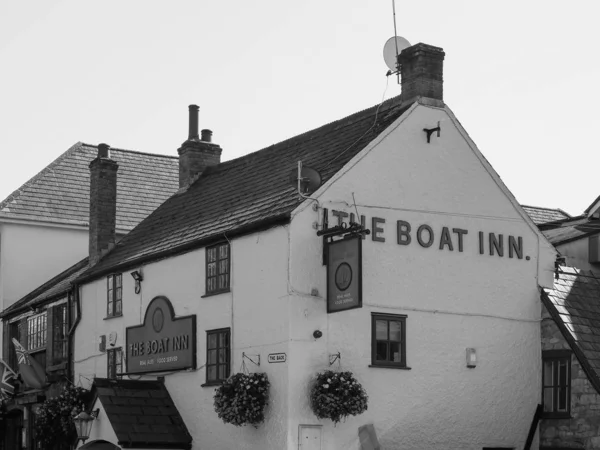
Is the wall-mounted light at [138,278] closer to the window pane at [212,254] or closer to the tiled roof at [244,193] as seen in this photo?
the tiled roof at [244,193]

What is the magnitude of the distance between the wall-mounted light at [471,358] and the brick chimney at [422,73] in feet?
17.3

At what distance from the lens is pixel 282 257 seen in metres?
22.9

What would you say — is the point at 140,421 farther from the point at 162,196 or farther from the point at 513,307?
the point at 162,196

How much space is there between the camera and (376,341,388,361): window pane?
23391mm

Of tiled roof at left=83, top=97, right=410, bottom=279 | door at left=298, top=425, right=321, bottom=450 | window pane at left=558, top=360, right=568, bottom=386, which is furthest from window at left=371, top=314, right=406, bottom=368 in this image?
window pane at left=558, top=360, right=568, bottom=386

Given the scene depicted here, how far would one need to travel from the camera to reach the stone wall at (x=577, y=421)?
2319cm

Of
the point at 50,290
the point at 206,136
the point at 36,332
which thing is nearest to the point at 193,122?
the point at 206,136

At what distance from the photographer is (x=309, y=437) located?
22375mm

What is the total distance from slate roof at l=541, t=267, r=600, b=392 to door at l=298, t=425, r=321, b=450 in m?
Answer: 5.63

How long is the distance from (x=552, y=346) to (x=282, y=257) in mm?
6461

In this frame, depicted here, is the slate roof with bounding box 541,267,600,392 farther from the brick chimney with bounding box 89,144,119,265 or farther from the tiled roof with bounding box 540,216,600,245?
A: the brick chimney with bounding box 89,144,119,265

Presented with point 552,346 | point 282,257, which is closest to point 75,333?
point 282,257

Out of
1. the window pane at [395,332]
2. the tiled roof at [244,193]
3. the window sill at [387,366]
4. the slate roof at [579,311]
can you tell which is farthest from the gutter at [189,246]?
the slate roof at [579,311]

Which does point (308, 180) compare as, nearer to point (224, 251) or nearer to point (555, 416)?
point (224, 251)
